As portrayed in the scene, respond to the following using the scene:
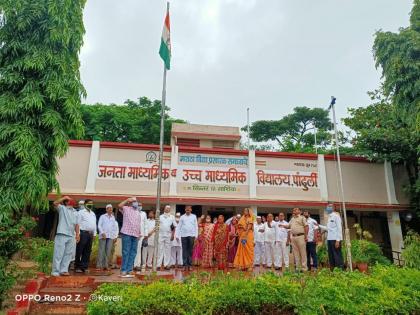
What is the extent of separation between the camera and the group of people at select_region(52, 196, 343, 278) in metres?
6.57

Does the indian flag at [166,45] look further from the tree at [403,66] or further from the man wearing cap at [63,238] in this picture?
the tree at [403,66]

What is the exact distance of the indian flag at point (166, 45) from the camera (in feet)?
24.7

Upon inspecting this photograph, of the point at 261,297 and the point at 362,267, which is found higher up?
the point at 362,267

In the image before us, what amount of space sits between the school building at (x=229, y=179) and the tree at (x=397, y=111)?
32.1 inches

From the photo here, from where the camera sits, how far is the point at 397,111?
1153cm

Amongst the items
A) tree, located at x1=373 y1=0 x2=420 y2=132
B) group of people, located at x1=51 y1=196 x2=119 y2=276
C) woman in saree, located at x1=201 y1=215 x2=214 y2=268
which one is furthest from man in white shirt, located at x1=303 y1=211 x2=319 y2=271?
tree, located at x1=373 y1=0 x2=420 y2=132

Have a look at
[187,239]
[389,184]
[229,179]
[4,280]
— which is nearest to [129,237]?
[187,239]

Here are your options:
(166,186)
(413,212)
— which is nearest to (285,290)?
(166,186)

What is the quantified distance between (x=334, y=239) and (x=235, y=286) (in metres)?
4.38

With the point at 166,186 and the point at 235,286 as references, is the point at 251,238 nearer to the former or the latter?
the point at 235,286

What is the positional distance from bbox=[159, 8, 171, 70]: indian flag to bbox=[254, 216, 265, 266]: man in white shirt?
551cm

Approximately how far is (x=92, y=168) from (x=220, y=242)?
5.94 m

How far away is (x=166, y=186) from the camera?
1243 cm

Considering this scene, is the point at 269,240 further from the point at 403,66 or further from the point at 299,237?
the point at 403,66
